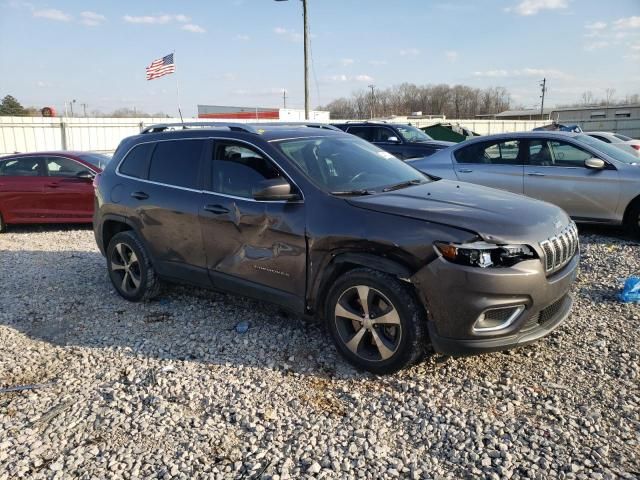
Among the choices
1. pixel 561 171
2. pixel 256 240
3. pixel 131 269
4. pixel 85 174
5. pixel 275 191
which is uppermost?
pixel 275 191

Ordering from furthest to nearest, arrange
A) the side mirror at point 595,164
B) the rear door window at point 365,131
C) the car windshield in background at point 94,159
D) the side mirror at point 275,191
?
the rear door window at point 365,131, the car windshield in background at point 94,159, the side mirror at point 595,164, the side mirror at point 275,191

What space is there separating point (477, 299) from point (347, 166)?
1688mm

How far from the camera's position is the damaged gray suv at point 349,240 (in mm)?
3230

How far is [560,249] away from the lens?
3.53 metres

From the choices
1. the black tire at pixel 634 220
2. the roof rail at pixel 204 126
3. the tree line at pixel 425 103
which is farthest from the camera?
the tree line at pixel 425 103

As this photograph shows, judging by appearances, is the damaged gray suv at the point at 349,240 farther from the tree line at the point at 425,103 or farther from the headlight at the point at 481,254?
the tree line at the point at 425,103

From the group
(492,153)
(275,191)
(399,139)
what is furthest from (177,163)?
(399,139)

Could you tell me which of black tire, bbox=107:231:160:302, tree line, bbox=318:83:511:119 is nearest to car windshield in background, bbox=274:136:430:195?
black tire, bbox=107:231:160:302

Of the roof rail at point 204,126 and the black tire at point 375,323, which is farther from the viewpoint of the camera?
the roof rail at point 204,126

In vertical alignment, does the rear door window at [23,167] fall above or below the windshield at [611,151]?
below

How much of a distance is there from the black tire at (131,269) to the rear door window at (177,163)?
2.41ft

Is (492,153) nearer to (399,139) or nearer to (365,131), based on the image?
(399,139)

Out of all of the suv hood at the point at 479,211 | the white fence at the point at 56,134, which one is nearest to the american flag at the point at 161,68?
the white fence at the point at 56,134

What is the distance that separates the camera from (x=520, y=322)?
328 centimetres
